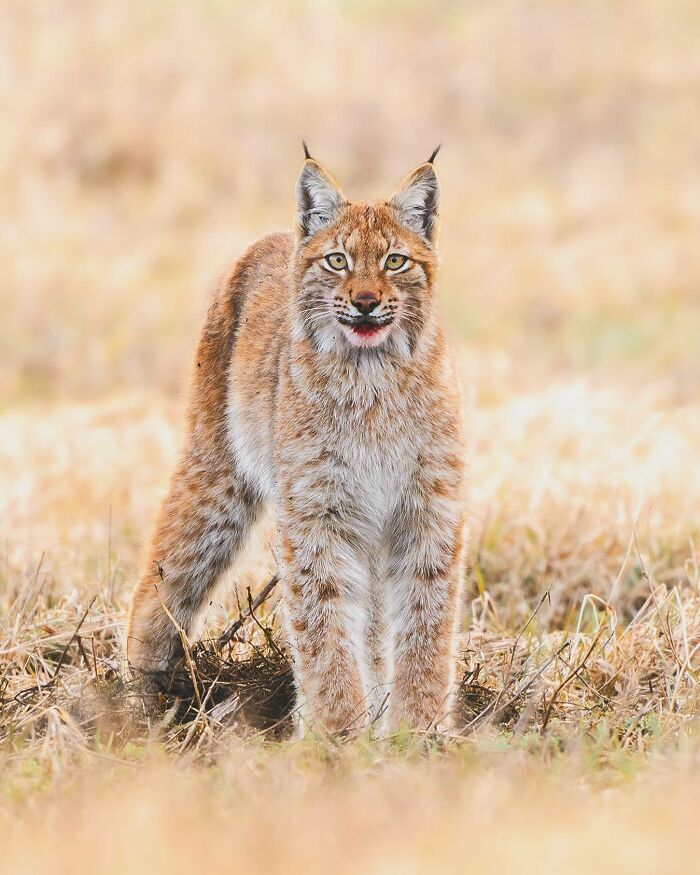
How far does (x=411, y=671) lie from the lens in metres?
4.44

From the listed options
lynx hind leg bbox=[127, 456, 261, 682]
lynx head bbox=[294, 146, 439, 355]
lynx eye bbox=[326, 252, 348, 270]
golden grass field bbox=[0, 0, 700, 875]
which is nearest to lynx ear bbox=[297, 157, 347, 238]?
lynx head bbox=[294, 146, 439, 355]

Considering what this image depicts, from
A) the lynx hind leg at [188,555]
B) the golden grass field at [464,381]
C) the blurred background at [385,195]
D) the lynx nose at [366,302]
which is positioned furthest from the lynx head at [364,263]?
the blurred background at [385,195]

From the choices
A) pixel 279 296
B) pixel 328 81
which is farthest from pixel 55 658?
pixel 328 81

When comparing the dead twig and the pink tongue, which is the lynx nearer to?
the pink tongue

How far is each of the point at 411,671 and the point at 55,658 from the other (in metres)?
1.46

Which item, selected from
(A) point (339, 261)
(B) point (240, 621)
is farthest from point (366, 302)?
(B) point (240, 621)

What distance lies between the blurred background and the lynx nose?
140 cm

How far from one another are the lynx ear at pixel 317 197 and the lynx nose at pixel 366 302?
1.29 feet

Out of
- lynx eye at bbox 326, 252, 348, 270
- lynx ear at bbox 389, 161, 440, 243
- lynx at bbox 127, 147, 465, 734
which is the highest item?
lynx ear at bbox 389, 161, 440, 243

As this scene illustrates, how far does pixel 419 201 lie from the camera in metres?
4.59

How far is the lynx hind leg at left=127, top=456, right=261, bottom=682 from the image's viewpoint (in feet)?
16.5

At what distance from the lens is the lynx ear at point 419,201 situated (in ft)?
15.0

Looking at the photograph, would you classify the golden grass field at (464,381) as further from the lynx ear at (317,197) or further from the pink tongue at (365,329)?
the lynx ear at (317,197)

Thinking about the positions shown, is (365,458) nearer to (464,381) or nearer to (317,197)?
(317,197)
